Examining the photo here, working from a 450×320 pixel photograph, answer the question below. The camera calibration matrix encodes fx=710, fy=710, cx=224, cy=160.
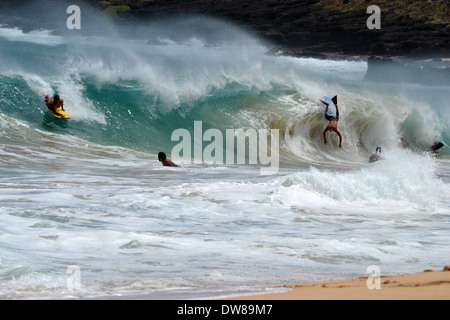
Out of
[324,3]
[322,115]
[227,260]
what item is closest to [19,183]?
[227,260]

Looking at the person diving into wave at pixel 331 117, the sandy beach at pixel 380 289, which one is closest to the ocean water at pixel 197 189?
the person diving into wave at pixel 331 117

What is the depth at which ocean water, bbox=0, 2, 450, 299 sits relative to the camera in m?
6.19

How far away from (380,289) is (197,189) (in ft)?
19.5

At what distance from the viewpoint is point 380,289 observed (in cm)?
487

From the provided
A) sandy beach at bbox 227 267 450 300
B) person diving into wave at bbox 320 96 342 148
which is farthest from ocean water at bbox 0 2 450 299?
sandy beach at bbox 227 267 450 300

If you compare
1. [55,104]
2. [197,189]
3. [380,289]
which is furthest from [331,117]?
[380,289]

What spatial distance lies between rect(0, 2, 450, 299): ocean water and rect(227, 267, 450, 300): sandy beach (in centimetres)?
46

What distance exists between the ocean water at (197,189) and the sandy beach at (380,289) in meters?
0.46

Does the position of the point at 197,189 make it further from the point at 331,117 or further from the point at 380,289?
the point at 331,117

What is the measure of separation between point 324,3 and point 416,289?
7500 centimetres

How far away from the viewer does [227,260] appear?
21.7 ft

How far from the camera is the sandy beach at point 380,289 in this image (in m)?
4.46

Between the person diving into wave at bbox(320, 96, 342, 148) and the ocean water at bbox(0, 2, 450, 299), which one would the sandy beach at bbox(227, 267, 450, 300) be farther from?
the person diving into wave at bbox(320, 96, 342, 148)
